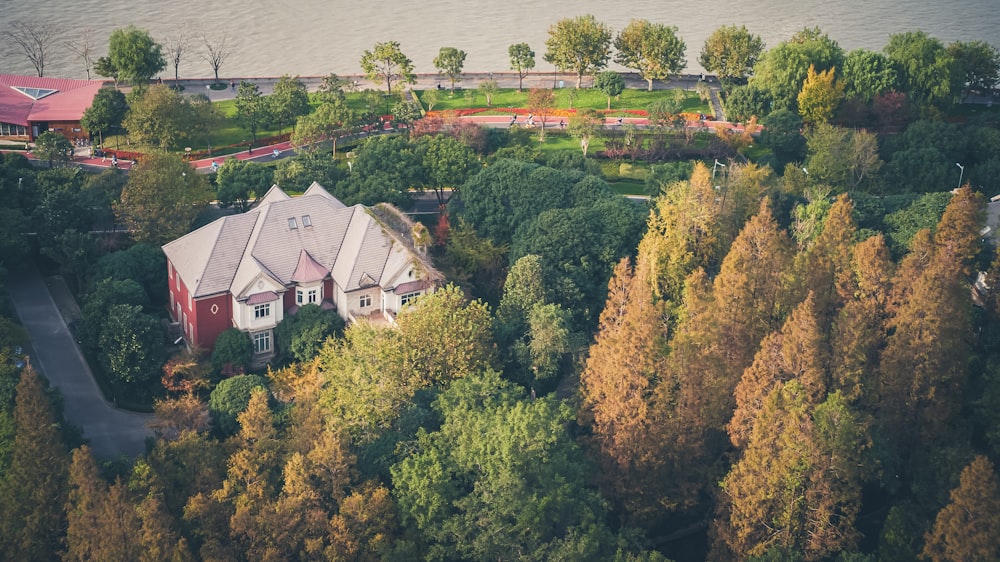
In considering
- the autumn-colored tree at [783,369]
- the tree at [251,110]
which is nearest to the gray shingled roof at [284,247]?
the autumn-colored tree at [783,369]

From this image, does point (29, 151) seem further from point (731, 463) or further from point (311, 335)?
point (731, 463)

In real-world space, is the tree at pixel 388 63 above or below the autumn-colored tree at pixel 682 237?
above

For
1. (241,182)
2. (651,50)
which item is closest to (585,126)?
(651,50)

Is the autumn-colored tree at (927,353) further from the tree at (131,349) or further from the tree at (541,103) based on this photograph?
the tree at (541,103)

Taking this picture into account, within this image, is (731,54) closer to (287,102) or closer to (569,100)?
(569,100)

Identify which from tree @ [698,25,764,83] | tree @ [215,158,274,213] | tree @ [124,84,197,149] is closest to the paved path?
tree @ [215,158,274,213]
